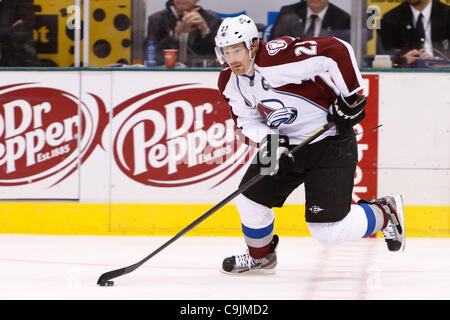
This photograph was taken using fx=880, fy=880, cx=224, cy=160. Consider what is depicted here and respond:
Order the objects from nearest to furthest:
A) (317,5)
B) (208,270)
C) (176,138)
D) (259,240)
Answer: (259,240)
(208,270)
(176,138)
(317,5)

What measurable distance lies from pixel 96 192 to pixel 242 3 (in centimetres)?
135

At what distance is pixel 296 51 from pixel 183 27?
1.76 meters

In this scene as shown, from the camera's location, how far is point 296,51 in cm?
341

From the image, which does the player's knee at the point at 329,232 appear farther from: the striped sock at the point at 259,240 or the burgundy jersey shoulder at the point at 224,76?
the burgundy jersey shoulder at the point at 224,76

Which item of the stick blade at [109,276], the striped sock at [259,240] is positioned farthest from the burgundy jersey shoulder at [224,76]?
the stick blade at [109,276]

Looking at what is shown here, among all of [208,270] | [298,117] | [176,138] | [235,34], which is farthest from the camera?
[176,138]

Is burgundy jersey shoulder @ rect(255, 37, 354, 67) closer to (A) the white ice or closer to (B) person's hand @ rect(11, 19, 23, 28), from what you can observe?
(A) the white ice

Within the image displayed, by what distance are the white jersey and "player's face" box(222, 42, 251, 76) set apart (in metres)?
0.08

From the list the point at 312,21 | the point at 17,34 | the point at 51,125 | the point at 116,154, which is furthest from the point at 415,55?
the point at 17,34

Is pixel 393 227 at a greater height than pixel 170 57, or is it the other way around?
pixel 170 57

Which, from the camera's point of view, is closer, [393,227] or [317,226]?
[317,226]

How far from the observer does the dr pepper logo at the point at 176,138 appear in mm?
4871

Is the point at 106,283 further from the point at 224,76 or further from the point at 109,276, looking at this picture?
the point at 224,76

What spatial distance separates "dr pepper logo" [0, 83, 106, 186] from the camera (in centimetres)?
490
